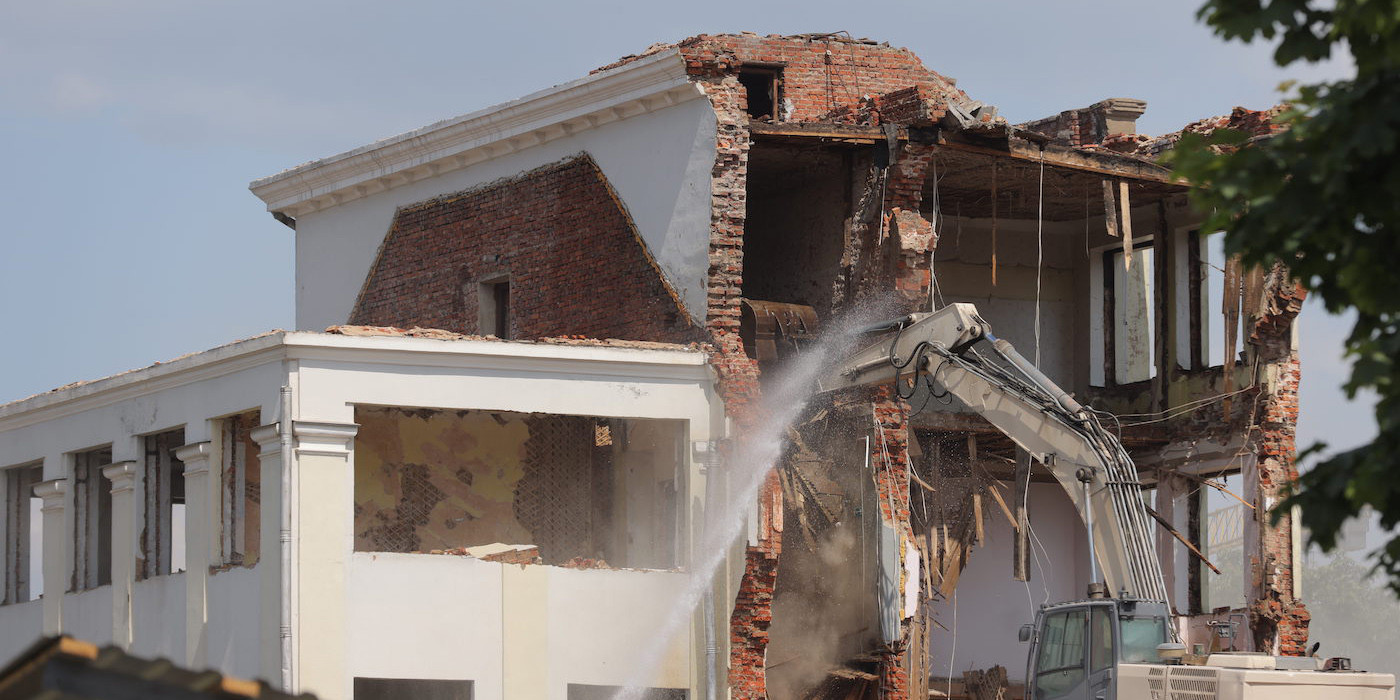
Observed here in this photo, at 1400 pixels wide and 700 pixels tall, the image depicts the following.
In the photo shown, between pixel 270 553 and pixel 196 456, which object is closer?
pixel 270 553

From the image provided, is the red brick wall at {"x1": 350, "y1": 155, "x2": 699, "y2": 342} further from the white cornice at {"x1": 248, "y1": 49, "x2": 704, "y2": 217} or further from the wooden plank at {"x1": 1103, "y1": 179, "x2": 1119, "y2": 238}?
the wooden plank at {"x1": 1103, "y1": 179, "x2": 1119, "y2": 238}

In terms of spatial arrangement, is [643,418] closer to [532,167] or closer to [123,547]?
[532,167]

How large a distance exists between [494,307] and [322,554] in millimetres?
6598

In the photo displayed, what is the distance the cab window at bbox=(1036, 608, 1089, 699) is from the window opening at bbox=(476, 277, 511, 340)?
10.3 m

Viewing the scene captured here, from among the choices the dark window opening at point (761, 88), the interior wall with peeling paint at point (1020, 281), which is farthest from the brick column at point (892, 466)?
the interior wall with peeling paint at point (1020, 281)

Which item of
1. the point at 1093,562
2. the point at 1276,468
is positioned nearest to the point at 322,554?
the point at 1093,562

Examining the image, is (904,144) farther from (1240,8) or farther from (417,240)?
(1240,8)

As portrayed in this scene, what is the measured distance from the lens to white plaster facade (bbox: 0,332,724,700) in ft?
65.7

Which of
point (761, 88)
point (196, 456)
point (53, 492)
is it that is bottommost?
point (53, 492)

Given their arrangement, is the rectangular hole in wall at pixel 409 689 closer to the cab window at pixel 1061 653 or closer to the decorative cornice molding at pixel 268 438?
the decorative cornice molding at pixel 268 438

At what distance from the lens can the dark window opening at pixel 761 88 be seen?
85.7 feet

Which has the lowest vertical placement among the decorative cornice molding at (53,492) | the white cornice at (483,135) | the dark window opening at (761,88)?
the decorative cornice molding at (53,492)

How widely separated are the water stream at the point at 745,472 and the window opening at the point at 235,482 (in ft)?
14.6

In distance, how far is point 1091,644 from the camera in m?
17.0
